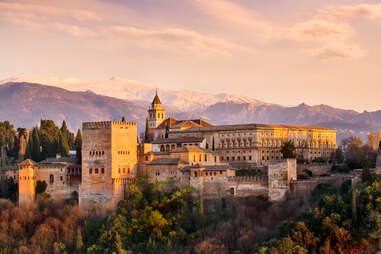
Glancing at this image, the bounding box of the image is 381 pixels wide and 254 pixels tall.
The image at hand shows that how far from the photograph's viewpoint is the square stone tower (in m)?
54.5

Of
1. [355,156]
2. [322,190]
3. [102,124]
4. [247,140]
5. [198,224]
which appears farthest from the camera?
[247,140]

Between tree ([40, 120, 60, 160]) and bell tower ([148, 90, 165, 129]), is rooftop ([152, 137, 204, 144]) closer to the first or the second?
tree ([40, 120, 60, 160])

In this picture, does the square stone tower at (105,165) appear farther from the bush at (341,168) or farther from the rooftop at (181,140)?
the bush at (341,168)

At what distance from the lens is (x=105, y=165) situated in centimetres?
5462

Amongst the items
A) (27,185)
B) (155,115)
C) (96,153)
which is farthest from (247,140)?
(155,115)

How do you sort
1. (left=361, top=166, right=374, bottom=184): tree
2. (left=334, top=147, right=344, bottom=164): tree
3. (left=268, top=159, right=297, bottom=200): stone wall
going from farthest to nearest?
(left=334, top=147, right=344, bottom=164): tree, (left=268, top=159, right=297, bottom=200): stone wall, (left=361, top=166, right=374, bottom=184): tree

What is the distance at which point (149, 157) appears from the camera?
57688 mm

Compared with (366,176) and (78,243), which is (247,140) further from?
(78,243)

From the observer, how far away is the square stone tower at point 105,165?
179 feet

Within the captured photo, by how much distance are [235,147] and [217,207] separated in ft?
63.7

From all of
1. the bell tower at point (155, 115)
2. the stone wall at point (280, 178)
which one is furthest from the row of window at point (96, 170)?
the bell tower at point (155, 115)

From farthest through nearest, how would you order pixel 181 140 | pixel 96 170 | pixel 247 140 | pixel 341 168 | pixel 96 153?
pixel 247 140, pixel 181 140, pixel 341 168, pixel 96 153, pixel 96 170

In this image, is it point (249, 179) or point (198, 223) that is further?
point (249, 179)

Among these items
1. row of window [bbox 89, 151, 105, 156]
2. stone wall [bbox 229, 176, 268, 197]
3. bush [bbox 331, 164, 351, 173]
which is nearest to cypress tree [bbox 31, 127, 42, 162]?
row of window [bbox 89, 151, 105, 156]
